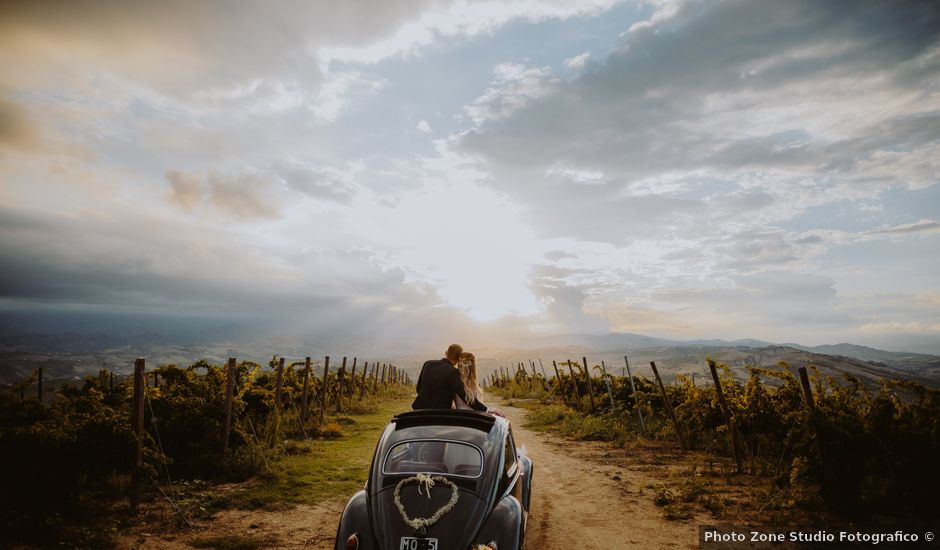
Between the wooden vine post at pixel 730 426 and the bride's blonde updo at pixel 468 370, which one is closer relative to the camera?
the bride's blonde updo at pixel 468 370

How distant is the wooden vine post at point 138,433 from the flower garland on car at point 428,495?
17.0 ft

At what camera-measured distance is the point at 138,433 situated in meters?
7.23

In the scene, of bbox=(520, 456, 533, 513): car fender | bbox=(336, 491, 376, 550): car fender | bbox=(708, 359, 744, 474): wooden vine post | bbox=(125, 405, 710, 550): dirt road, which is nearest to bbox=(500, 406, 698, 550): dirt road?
bbox=(125, 405, 710, 550): dirt road

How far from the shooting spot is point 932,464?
6.38 metres

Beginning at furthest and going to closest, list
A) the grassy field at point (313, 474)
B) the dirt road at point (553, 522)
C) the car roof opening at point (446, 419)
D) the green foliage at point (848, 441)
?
the grassy field at point (313, 474), the green foliage at point (848, 441), the dirt road at point (553, 522), the car roof opening at point (446, 419)

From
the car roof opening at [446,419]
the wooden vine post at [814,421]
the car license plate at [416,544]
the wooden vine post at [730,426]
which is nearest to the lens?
the car license plate at [416,544]

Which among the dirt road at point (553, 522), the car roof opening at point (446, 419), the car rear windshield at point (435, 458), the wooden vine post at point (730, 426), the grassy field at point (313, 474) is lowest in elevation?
the grassy field at point (313, 474)

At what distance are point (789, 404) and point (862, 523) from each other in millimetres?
3476

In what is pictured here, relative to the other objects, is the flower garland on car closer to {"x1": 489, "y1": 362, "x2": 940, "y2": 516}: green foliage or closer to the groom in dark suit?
the groom in dark suit

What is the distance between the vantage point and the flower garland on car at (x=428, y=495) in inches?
159

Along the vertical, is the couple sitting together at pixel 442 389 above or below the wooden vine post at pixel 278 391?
above

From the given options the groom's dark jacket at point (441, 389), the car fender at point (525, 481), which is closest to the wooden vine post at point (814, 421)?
the car fender at point (525, 481)

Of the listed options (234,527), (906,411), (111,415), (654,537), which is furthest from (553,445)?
(111,415)

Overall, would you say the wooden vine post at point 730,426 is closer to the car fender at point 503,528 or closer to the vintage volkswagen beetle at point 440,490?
the vintage volkswagen beetle at point 440,490
